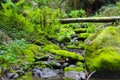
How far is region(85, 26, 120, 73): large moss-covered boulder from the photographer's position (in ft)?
26.0

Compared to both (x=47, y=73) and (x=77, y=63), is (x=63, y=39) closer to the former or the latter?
(x=77, y=63)

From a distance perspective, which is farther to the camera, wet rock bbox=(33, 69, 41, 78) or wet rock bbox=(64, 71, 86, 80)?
wet rock bbox=(33, 69, 41, 78)

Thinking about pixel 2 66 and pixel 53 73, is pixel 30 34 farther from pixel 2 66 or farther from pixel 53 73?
pixel 2 66

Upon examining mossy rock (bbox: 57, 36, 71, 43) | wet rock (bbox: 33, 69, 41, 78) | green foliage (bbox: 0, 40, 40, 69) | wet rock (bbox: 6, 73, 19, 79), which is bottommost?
wet rock (bbox: 33, 69, 41, 78)

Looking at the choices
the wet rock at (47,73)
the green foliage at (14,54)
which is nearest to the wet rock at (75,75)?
the wet rock at (47,73)

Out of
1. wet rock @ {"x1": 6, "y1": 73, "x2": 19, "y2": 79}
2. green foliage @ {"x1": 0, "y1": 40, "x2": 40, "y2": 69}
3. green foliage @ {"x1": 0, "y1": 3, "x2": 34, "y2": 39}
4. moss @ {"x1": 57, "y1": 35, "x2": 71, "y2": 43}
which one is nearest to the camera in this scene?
green foliage @ {"x1": 0, "y1": 40, "x2": 40, "y2": 69}

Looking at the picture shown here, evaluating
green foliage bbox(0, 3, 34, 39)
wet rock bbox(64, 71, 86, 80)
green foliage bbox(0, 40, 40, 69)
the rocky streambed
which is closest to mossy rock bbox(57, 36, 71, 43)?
green foliage bbox(0, 3, 34, 39)

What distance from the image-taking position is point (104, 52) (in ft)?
27.1

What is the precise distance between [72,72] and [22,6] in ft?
15.2

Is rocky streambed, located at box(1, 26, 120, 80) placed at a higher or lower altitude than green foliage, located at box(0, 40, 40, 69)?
lower

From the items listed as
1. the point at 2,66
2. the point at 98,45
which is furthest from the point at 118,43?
the point at 2,66

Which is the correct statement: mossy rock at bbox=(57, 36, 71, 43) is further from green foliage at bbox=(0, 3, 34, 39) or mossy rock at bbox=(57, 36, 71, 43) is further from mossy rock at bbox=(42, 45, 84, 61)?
mossy rock at bbox=(42, 45, 84, 61)

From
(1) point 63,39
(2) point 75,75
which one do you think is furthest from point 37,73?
(1) point 63,39

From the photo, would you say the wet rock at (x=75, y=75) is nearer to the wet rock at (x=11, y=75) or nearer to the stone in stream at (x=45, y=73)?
the stone in stream at (x=45, y=73)
